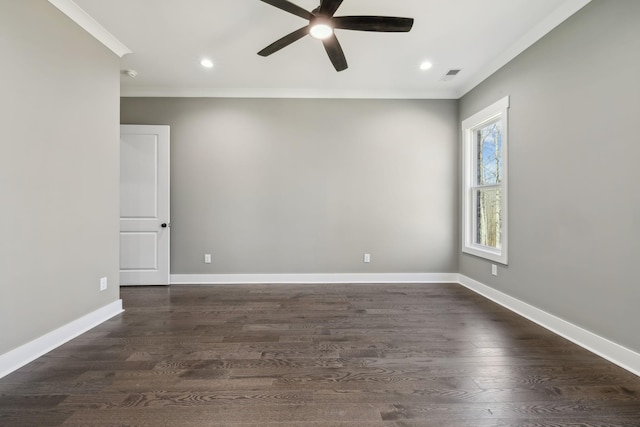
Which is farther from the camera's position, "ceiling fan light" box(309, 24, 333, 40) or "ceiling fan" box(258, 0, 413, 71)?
"ceiling fan light" box(309, 24, 333, 40)

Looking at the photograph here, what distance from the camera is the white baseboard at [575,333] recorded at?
1.73m

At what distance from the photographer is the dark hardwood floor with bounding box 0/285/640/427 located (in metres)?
1.35

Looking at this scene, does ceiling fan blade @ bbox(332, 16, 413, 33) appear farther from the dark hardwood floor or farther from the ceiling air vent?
the dark hardwood floor

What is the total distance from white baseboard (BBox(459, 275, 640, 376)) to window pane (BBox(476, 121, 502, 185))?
1378 millimetres

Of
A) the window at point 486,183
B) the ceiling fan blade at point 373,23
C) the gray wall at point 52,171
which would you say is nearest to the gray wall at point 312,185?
the window at point 486,183

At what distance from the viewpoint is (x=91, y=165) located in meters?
2.36

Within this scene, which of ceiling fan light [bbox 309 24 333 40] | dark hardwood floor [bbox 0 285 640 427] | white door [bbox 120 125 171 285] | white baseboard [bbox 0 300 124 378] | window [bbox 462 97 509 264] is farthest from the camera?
white door [bbox 120 125 171 285]

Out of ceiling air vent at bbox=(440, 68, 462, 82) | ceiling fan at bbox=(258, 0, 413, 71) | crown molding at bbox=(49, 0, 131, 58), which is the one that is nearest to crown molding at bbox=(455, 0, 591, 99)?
ceiling air vent at bbox=(440, 68, 462, 82)

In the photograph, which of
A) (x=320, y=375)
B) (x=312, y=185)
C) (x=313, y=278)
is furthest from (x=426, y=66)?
(x=320, y=375)

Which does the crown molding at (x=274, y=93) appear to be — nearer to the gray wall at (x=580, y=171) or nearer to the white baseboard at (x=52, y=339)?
the gray wall at (x=580, y=171)

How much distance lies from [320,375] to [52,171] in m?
2.51

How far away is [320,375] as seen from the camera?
166cm

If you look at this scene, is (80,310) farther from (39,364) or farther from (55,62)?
(55,62)

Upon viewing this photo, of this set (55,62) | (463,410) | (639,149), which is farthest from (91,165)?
(639,149)
